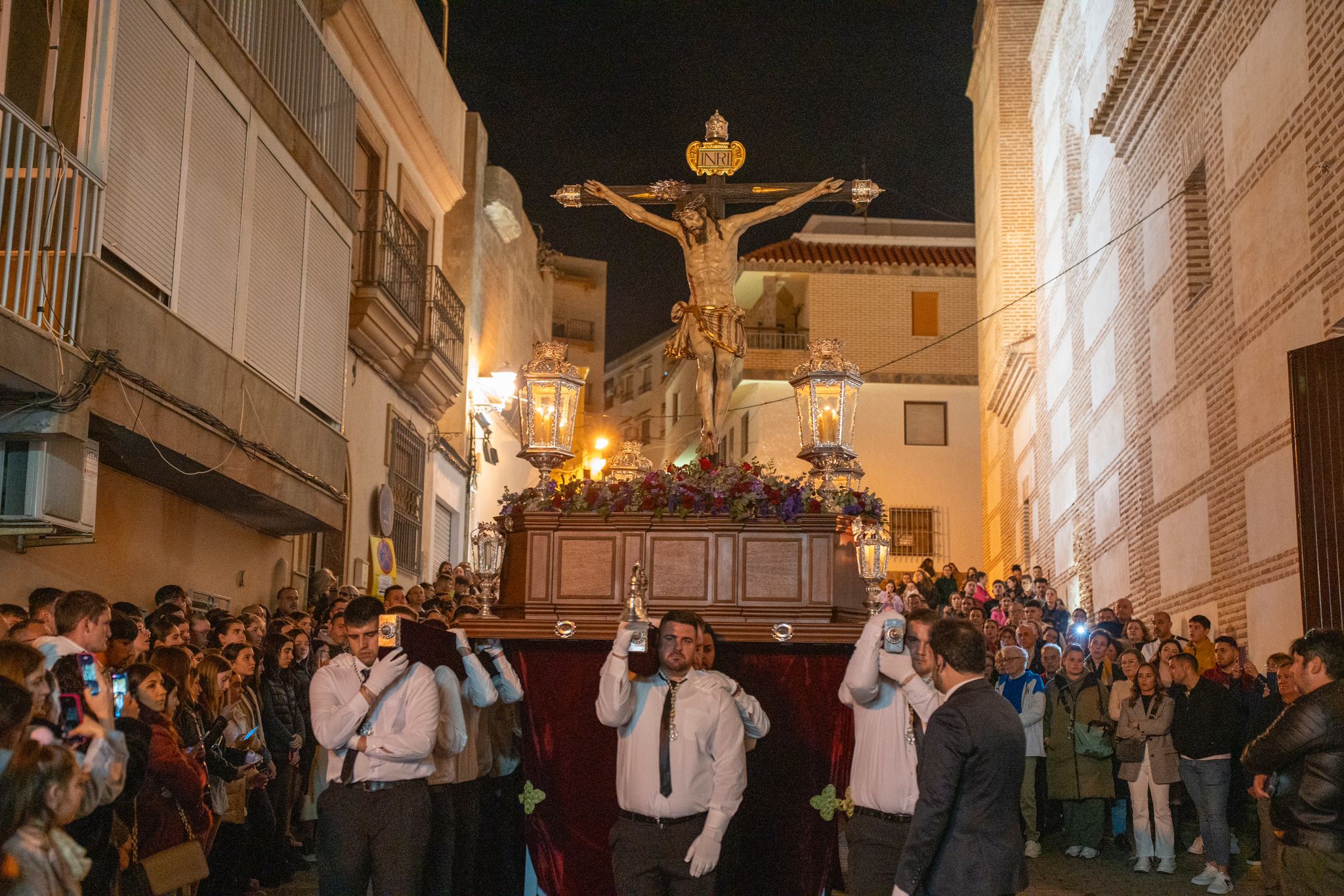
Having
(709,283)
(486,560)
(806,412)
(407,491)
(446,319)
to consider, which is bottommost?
(486,560)

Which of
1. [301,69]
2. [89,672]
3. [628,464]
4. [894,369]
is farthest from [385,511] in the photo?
[894,369]

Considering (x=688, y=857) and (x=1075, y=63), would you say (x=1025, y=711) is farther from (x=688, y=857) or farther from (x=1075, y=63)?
(x=1075, y=63)

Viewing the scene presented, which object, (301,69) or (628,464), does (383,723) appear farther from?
(301,69)

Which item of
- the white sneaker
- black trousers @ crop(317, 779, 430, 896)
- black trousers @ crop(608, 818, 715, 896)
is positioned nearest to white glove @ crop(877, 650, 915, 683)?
black trousers @ crop(608, 818, 715, 896)

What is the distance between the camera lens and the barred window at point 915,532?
4088cm

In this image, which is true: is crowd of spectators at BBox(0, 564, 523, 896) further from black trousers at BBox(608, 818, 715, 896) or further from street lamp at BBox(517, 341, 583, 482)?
street lamp at BBox(517, 341, 583, 482)

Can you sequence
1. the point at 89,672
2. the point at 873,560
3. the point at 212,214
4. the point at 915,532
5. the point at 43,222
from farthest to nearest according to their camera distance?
the point at 915,532, the point at 212,214, the point at 43,222, the point at 873,560, the point at 89,672

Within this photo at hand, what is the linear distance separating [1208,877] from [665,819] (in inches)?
240

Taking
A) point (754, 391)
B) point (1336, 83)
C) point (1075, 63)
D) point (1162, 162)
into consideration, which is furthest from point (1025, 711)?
point (754, 391)

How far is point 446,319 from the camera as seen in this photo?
22.4m

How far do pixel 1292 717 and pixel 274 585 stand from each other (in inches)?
483

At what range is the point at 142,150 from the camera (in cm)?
1088

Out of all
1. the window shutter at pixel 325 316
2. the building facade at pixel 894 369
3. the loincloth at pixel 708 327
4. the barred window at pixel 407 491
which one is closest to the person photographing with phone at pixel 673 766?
the loincloth at pixel 708 327

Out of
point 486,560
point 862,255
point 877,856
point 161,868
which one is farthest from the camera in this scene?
point 862,255
